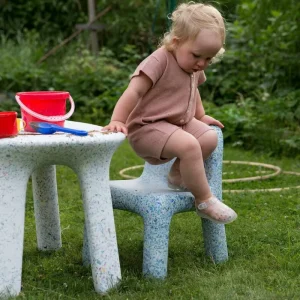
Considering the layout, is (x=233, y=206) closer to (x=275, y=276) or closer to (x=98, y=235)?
(x=275, y=276)

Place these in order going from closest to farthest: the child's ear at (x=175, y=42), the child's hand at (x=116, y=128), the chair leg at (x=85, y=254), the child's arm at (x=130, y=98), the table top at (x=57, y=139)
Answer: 1. the table top at (x=57, y=139)
2. the child's hand at (x=116, y=128)
3. the child's arm at (x=130, y=98)
4. the child's ear at (x=175, y=42)
5. the chair leg at (x=85, y=254)

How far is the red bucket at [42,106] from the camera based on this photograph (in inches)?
108

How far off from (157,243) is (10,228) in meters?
0.60

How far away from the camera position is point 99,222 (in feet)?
8.99

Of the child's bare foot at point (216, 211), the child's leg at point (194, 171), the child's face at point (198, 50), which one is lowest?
the child's bare foot at point (216, 211)

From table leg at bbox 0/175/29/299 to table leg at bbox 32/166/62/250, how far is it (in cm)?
58

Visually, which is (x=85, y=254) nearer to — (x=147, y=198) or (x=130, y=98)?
(x=147, y=198)

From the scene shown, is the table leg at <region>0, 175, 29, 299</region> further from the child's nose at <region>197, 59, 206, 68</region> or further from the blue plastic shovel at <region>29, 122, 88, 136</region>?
the child's nose at <region>197, 59, 206, 68</region>

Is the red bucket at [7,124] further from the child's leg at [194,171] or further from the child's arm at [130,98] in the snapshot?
the child's leg at [194,171]

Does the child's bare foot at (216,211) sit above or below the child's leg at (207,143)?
below

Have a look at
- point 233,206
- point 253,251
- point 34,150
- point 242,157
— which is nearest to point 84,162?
point 34,150

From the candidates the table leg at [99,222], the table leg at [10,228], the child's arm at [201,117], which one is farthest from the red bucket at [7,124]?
the child's arm at [201,117]

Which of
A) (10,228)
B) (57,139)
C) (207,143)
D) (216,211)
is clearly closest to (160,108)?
(207,143)

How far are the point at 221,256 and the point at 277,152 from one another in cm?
273
